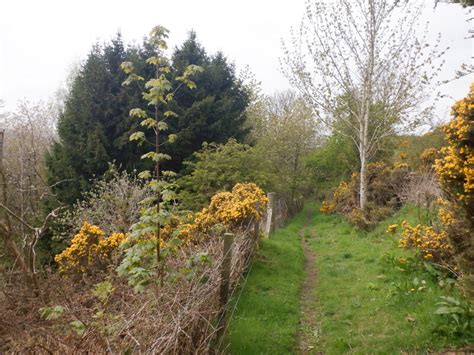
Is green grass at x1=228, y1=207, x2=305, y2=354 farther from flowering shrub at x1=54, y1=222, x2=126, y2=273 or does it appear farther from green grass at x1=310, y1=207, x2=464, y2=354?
flowering shrub at x1=54, y1=222, x2=126, y2=273

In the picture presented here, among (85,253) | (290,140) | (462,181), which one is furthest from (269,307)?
(290,140)

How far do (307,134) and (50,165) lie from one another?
51.7 feet

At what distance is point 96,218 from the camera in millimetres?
11516

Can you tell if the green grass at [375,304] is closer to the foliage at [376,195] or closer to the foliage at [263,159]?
the foliage at [376,195]

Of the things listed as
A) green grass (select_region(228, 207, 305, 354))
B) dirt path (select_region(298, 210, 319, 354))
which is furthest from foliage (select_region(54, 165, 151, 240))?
dirt path (select_region(298, 210, 319, 354))

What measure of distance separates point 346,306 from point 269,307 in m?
1.35

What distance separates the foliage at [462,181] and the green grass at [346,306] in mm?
953

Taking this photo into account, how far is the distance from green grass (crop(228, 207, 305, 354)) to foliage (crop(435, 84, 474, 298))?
8.38 ft

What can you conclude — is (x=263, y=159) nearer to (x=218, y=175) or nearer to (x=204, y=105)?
(x=218, y=175)

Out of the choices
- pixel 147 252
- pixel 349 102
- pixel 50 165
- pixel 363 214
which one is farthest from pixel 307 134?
pixel 147 252

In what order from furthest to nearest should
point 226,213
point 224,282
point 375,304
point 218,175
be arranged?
point 218,175, point 226,213, point 375,304, point 224,282

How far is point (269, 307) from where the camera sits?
6.27 meters

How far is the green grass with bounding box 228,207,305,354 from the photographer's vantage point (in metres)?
5.10

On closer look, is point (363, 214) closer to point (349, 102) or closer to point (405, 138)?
point (349, 102)
